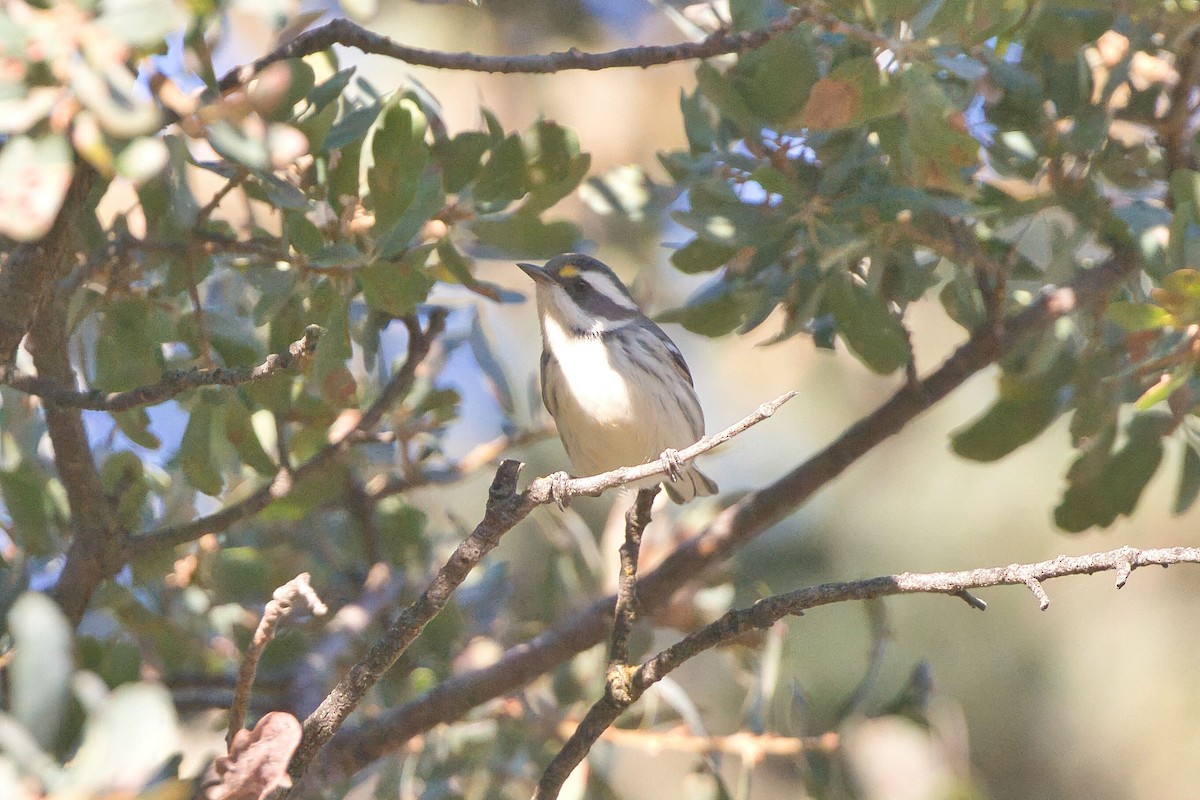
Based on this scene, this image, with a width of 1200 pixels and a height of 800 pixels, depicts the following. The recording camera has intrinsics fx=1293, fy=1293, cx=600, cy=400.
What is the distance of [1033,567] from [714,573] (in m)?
1.72

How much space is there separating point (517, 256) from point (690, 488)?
1.60 m

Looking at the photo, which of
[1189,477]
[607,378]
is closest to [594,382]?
[607,378]

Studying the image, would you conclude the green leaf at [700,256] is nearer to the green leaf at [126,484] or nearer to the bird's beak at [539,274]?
the bird's beak at [539,274]

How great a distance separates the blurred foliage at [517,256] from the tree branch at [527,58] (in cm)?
8

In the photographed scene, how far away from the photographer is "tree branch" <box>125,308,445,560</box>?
272cm

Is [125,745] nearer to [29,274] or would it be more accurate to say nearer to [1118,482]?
[29,274]

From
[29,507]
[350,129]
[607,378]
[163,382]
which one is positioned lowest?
[607,378]

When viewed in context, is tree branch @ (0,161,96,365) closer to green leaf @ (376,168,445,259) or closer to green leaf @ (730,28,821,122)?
green leaf @ (376,168,445,259)

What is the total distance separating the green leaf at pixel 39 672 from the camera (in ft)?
4.57

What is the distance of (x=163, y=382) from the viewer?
2.13m

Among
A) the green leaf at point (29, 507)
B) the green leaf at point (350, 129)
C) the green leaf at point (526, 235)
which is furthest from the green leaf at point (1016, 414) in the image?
the green leaf at point (29, 507)

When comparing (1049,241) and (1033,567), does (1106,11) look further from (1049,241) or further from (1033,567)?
(1033,567)

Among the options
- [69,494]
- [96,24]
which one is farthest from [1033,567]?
[69,494]

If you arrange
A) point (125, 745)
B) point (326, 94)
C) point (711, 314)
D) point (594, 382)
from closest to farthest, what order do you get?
point (125, 745), point (326, 94), point (711, 314), point (594, 382)
